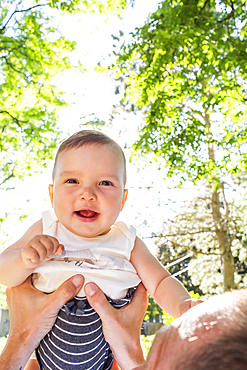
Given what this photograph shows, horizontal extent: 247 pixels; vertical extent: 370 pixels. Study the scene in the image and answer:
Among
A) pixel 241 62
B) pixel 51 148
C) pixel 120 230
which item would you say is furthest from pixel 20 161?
pixel 120 230

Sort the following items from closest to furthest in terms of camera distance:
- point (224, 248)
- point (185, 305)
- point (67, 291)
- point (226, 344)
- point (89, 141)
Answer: point (226, 344) → point (185, 305) → point (67, 291) → point (89, 141) → point (224, 248)

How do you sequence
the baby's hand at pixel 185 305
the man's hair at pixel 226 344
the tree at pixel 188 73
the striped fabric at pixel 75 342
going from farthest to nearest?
the tree at pixel 188 73 < the striped fabric at pixel 75 342 < the baby's hand at pixel 185 305 < the man's hair at pixel 226 344

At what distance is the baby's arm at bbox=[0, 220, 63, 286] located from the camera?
1.32 m

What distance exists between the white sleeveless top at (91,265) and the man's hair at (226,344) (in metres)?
1.23

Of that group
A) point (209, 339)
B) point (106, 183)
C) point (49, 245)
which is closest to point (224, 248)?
point (106, 183)

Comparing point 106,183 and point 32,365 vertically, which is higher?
point 106,183

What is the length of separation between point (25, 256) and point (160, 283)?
0.69 meters

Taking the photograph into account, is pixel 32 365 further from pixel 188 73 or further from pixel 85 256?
pixel 188 73

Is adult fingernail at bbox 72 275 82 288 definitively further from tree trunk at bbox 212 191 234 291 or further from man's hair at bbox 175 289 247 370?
tree trunk at bbox 212 191 234 291

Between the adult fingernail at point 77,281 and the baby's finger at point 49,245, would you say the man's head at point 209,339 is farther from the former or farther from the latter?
the adult fingernail at point 77,281

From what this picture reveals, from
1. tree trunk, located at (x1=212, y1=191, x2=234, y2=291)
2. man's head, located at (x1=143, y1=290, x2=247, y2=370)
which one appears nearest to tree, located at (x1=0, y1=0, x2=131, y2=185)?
tree trunk, located at (x1=212, y1=191, x2=234, y2=291)

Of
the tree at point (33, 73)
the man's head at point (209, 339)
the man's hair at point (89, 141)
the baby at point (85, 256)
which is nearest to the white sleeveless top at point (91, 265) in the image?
the baby at point (85, 256)

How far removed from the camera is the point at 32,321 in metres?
1.48

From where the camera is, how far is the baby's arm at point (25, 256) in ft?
4.32
